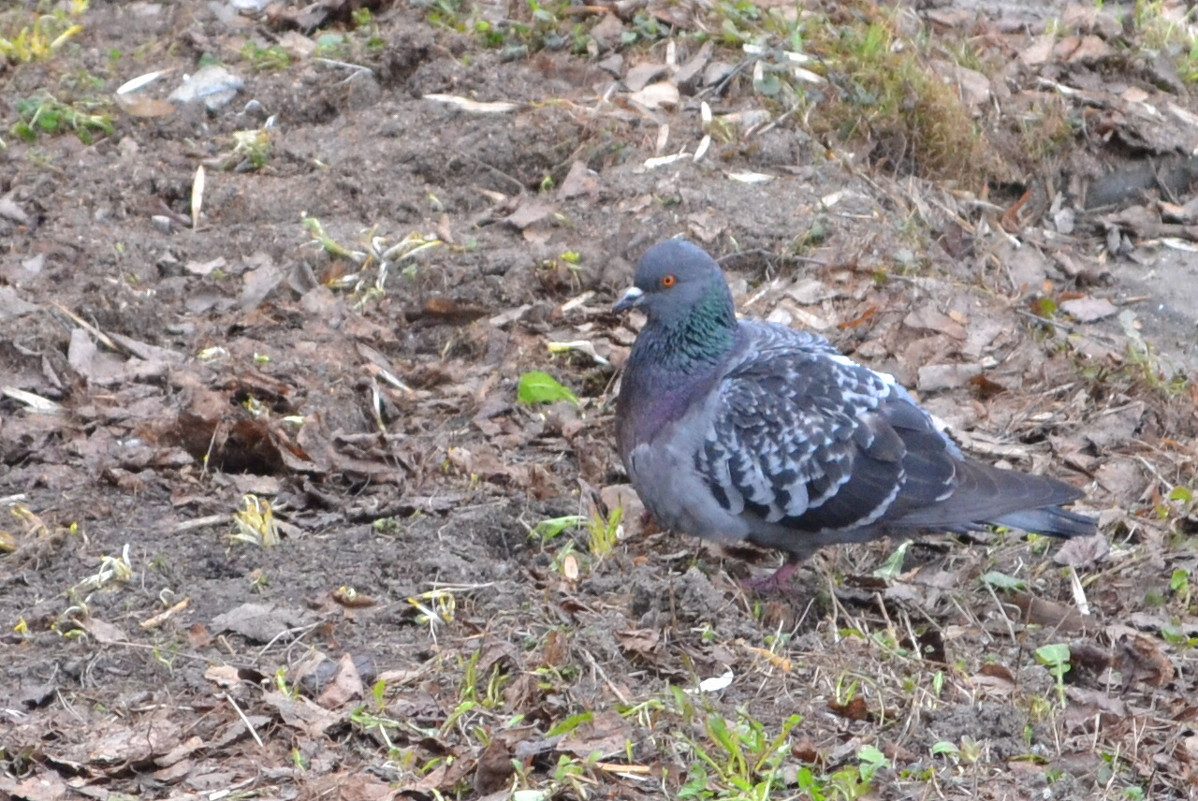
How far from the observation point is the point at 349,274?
636cm

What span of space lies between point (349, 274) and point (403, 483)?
1.42 metres

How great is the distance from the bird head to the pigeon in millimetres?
221

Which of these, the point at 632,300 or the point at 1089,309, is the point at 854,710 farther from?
the point at 1089,309

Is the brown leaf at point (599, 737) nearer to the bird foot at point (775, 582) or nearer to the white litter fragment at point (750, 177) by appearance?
the bird foot at point (775, 582)

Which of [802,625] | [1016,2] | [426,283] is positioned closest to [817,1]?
[1016,2]

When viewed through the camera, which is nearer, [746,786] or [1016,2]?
[746,786]

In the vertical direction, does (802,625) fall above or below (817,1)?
below

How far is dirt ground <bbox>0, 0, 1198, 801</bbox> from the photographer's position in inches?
157

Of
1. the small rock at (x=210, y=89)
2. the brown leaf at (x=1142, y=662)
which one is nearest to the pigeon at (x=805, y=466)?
the brown leaf at (x=1142, y=662)

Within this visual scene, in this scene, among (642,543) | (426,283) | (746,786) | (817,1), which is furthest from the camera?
(817,1)

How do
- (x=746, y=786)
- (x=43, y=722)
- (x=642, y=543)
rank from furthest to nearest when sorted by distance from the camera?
(x=642, y=543) → (x=43, y=722) → (x=746, y=786)

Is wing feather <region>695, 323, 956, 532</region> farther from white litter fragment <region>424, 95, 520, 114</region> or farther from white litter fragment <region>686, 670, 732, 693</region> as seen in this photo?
white litter fragment <region>424, 95, 520, 114</region>

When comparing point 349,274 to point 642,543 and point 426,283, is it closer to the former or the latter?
point 426,283

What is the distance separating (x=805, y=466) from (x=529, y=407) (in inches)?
46.3
